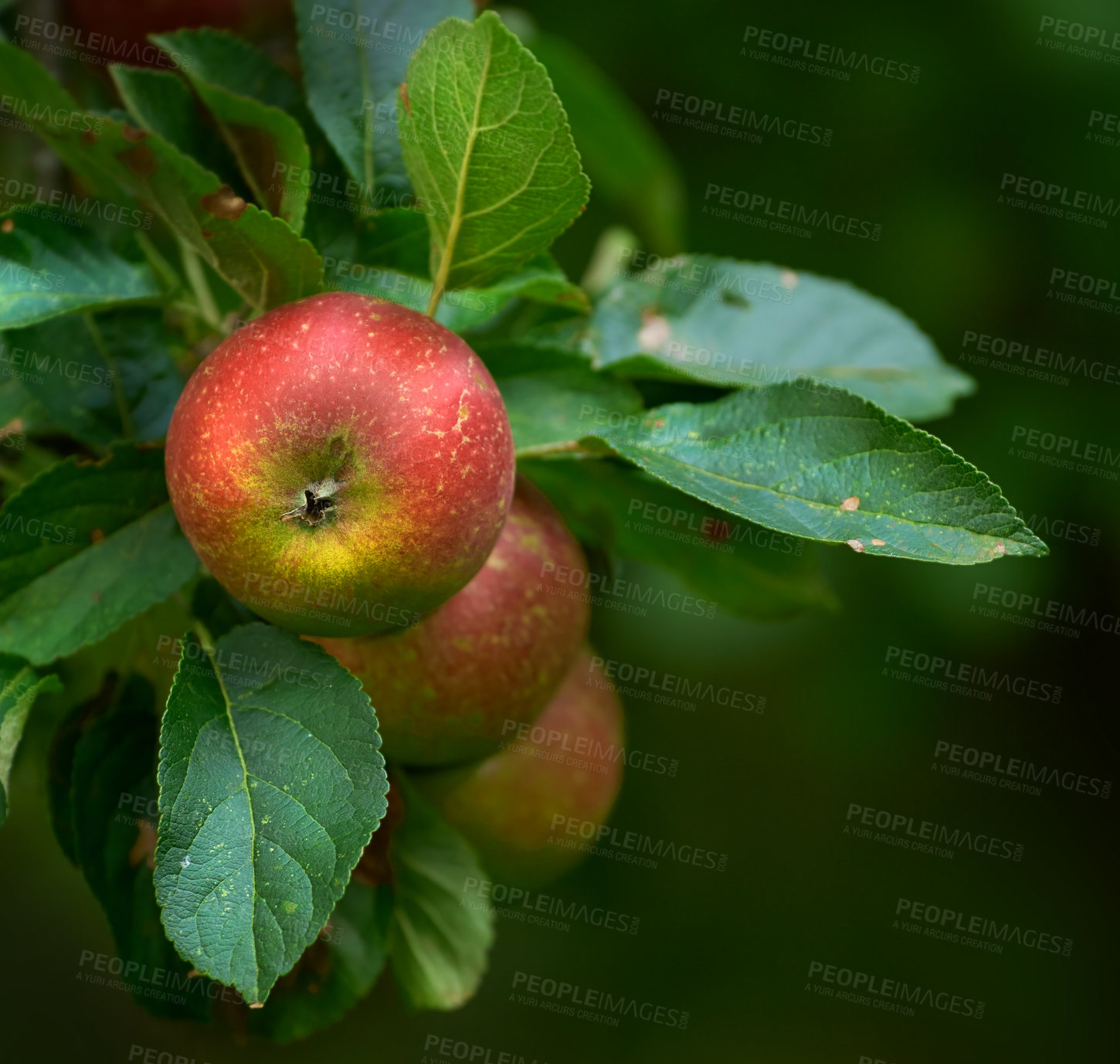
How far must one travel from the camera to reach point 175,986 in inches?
48.4

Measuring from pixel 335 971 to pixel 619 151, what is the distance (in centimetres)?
153

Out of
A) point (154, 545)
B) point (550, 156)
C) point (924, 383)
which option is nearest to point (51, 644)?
point (154, 545)

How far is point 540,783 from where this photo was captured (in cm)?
147

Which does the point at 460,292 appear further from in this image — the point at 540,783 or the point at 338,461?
the point at 540,783

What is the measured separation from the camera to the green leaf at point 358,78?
46.8 inches

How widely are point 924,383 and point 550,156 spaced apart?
0.77 metres

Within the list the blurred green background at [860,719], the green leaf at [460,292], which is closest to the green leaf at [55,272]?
the green leaf at [460,292]

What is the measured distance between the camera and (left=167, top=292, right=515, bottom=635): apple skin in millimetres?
846

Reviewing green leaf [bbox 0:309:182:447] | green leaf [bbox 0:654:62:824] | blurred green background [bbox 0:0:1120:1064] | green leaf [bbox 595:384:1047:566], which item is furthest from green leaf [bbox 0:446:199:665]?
blurred green background [bbox 0:0:1120:1064]

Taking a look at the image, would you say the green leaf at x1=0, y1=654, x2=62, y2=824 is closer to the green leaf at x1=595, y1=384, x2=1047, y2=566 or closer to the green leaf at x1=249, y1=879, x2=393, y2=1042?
the green leaf at x1=249, y1=879, x2=393, y2=1042

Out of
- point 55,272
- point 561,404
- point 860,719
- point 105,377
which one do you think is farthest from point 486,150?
point 860,719

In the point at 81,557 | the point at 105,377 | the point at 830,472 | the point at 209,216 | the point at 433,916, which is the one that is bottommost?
the point at 433,916

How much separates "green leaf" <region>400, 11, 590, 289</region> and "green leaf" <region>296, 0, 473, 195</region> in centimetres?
21

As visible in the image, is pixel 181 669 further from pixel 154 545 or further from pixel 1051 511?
pixel 1051 511
